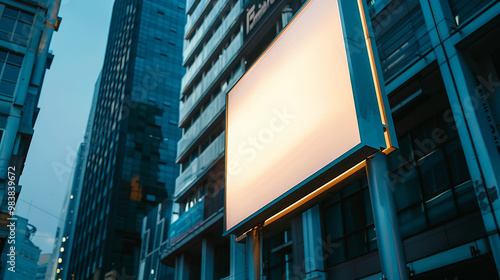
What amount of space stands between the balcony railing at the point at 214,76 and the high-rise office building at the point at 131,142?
35184 mm

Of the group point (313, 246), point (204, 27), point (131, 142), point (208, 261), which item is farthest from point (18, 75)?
point (131, 142)

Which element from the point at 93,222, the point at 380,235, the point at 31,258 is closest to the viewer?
the point at 380,235

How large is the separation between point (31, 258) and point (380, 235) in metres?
175

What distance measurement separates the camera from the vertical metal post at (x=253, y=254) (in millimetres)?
9422

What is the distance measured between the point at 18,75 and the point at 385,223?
25.0m

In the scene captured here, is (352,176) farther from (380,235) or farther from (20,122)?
(20,122)

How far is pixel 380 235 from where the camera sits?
20.1 ft

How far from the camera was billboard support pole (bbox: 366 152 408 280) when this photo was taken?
588cm

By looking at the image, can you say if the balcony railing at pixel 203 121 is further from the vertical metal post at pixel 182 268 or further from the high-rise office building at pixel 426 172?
the high-rise office building at pixel 426 172

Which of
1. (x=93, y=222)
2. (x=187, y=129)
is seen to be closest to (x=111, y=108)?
(x=93, y=222)

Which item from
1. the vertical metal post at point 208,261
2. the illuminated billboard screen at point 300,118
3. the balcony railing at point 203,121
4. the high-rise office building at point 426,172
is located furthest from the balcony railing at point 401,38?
the vertical metal post at point 208,261

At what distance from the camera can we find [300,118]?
339 inches

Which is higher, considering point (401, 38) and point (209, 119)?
point (209, 119)

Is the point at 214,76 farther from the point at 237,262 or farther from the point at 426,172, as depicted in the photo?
the point at 426,172
